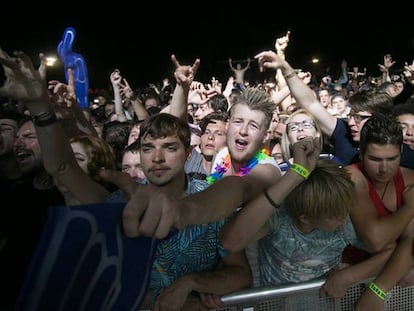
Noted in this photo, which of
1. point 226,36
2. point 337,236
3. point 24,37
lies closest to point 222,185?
point 337,236

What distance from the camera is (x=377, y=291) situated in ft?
6.60

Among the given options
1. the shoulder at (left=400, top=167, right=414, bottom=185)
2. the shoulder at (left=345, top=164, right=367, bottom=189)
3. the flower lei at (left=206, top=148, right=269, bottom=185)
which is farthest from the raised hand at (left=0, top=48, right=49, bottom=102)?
the shoulder at (left=400, top=167, right=414, bottom=185)

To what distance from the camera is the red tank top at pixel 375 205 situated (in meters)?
2.15

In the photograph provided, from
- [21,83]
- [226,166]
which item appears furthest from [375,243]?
[21,83]

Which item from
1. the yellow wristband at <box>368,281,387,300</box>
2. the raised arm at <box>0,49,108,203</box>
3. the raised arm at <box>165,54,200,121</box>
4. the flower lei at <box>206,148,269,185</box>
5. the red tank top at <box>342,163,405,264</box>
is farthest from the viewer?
the raised arm at <box>165,54,200,121</box>

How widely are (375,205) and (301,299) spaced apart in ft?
1.96

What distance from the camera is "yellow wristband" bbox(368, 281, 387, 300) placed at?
2002 mm

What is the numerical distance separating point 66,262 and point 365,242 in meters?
1.46

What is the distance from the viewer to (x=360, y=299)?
2.05m

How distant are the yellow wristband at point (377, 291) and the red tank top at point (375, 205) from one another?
0.64ft

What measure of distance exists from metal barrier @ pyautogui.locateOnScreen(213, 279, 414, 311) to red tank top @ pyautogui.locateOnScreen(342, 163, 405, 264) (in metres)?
0.17

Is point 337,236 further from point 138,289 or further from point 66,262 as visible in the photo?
point 66,262

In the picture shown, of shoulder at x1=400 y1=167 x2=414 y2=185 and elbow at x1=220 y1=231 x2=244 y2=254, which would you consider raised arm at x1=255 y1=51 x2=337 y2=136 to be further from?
elbow at x1=220 y1=231 x2=244 y2=254

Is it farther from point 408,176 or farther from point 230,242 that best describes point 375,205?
point 230,242
